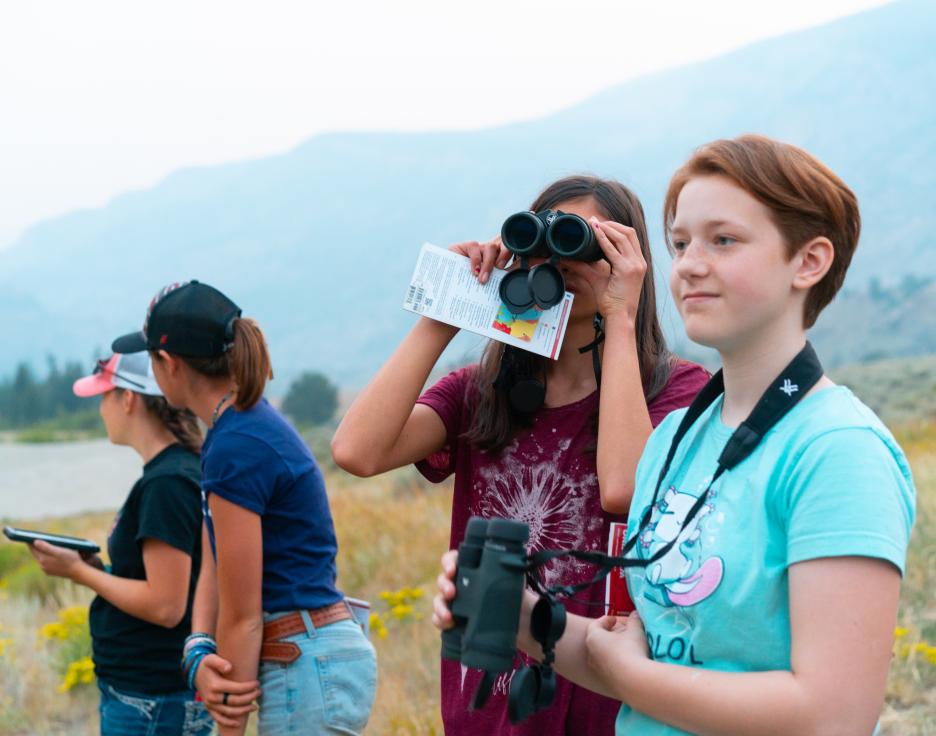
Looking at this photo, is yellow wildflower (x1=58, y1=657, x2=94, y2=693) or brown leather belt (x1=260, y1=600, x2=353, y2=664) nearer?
brown leather belt (x1=260, y1=600, x2=353, y2=664)

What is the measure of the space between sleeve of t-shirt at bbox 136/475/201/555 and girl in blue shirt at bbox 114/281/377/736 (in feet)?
0.82

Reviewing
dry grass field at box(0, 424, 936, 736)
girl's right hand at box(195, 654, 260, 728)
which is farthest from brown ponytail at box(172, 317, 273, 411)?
dry grass field at box(0, 424, 936, 736)

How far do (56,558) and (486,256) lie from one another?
1.75 m

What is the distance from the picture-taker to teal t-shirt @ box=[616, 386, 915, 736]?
51.6 inches

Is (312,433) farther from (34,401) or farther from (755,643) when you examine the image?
(34,401)

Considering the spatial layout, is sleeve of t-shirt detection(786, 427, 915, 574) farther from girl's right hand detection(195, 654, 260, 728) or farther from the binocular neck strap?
girl's right hand detection(195, 654, 260, 728)

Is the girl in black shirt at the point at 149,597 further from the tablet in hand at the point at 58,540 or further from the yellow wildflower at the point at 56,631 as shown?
the yellow wildflower at the point at 56,631

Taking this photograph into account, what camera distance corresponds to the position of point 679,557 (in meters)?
1.50

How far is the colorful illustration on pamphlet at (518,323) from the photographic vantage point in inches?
88.0

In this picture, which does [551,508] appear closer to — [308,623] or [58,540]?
[308,623]

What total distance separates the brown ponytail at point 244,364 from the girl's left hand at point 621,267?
956 mm

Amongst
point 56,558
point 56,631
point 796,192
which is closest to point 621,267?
point 796,192

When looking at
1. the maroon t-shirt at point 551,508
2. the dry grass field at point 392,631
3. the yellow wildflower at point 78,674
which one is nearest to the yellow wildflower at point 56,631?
the dry grass field at point 392,631

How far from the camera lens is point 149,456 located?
322 cm
